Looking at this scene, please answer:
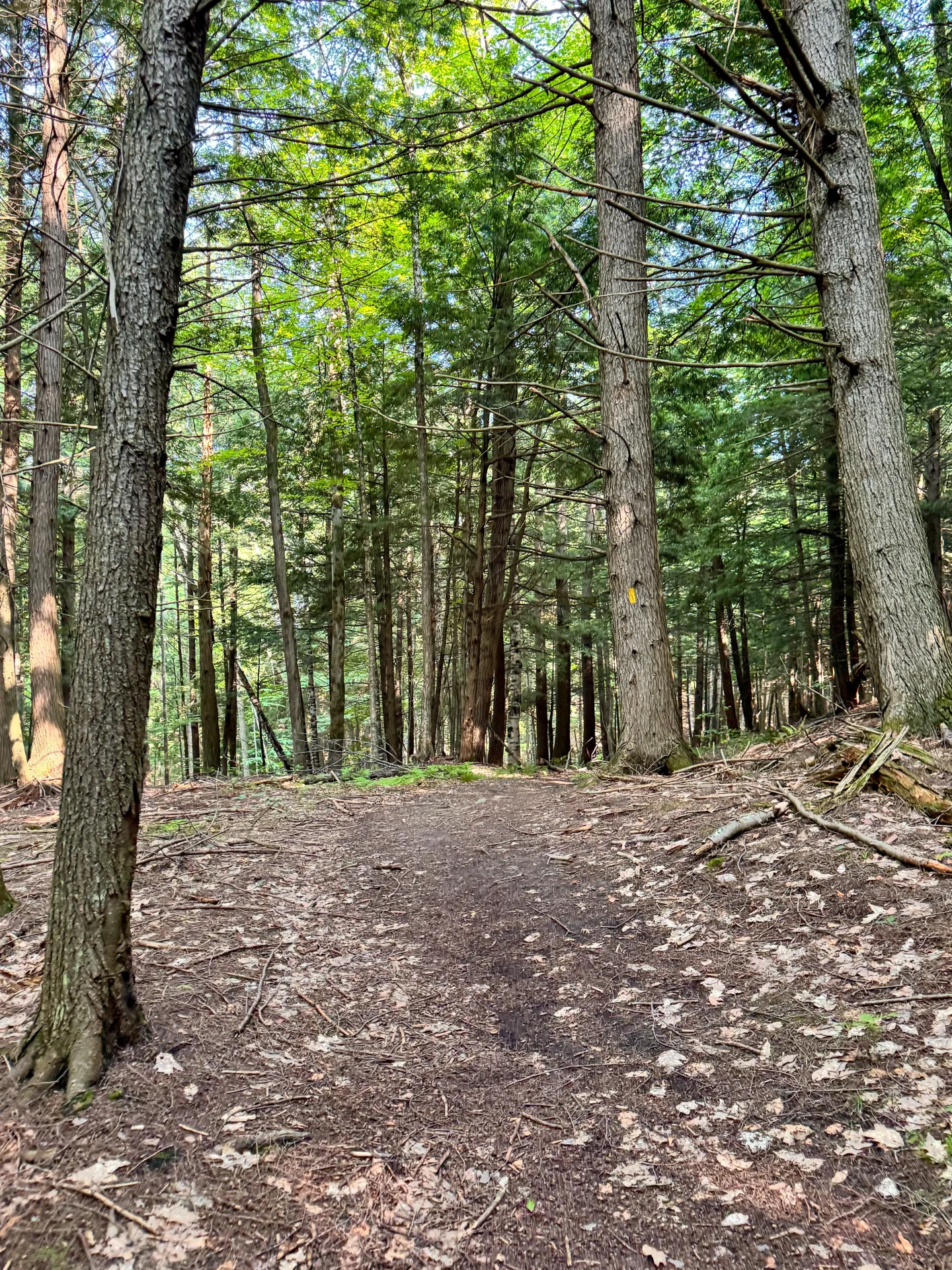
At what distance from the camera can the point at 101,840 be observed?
8.52ft

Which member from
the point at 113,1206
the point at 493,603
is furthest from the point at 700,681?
the point at 113,1206

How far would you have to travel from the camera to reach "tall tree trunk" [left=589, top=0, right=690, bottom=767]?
6.74m

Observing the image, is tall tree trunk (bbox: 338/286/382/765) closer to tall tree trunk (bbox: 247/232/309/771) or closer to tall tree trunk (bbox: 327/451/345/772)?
tall tree trunk (bbox: 327/451/345/772)

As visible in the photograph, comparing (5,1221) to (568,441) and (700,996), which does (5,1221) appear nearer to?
(700,996)

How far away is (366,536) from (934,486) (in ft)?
35.8

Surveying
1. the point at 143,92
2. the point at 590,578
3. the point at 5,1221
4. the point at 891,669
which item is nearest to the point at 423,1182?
the point at 5,1221

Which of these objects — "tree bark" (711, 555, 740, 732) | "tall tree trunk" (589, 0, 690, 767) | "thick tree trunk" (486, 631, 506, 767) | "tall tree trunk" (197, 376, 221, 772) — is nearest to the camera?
"tall tree trunk" (589, 0, 690, 767)

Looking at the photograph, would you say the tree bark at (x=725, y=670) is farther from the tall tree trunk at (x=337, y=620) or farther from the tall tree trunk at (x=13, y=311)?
the tall tree trunk at (x=13, y=311)

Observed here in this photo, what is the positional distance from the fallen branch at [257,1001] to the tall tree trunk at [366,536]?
7.67 metres

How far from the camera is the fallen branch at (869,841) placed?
10.2 feet

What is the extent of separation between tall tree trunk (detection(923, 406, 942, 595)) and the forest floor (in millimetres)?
7708

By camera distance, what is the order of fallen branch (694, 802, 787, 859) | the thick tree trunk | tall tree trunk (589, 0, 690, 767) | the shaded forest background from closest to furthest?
fallen branch (694, 802, 787, 859), the shaded forest background, tall tree trunk (589, 0, 690, 767), the thick tree trunk

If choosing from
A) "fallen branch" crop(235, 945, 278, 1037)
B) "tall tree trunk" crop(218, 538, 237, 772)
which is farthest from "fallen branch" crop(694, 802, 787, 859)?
"tall tree trunk" crop(218, 538, 237, 772)

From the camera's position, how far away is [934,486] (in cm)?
1113
